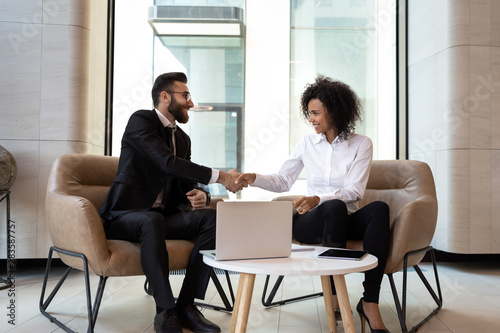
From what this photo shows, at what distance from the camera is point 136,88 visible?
3.85 metres

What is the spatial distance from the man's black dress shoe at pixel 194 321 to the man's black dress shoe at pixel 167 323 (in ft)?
0.43

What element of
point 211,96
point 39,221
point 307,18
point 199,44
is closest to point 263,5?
point 307,18

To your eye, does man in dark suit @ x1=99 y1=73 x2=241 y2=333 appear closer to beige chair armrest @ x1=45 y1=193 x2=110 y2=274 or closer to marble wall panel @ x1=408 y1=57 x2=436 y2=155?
beige chair armrest @ x1=45 y1=193 x2=110 y2=274

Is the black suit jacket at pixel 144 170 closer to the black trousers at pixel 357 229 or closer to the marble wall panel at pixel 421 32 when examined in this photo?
the black trousers at pixel 357 229

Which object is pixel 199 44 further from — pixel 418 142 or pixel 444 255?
pixel 444 255

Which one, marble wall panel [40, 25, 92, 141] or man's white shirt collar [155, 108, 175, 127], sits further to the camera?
marble wall panel [40, 25, 92, 141]

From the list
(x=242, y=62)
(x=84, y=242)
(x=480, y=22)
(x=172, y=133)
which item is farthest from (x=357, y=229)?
(x=480, y=22)

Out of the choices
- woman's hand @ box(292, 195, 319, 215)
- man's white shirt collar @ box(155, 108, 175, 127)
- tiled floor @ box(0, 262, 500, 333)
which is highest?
man's white shirt collar @ box(155, 108, 175, 127)

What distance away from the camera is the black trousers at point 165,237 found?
190cm

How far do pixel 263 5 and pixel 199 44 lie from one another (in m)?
0.65

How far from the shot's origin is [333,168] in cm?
249

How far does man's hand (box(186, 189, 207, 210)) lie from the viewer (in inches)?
90.5

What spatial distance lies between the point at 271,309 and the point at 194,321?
55 centimetres

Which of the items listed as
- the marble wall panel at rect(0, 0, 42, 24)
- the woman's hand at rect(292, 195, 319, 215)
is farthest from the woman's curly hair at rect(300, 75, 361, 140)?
the marble wall panel at rect(0, 0, 42, 24)
